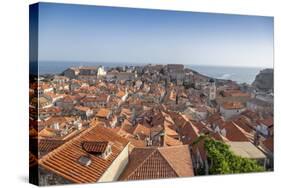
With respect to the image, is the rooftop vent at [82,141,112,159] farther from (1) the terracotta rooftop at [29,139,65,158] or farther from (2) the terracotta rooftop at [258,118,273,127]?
(2) the terracotta rooftop at [258,118,273,127]

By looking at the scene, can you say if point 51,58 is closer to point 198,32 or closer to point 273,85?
point 198,32

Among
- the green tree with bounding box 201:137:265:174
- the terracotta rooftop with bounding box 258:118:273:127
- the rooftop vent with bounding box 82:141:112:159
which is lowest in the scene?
the green tree with bounding box 201:137:265:174

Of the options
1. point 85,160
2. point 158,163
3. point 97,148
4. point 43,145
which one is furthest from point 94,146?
point 158,163

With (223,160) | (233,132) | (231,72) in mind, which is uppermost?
(231,72)

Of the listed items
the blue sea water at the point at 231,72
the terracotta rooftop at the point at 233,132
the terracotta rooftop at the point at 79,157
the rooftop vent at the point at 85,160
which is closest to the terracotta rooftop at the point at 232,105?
the terracotta rooftop at the point at 233,132

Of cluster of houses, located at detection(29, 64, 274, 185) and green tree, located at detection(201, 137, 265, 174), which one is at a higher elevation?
cluster of houses, located at detection(29, 64, 274, 185)

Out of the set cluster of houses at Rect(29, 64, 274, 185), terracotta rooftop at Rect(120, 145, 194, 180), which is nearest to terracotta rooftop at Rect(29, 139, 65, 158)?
cluster of houses at Rect(29, 64, 274, 185)

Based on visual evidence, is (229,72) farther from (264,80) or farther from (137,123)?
(137,123)

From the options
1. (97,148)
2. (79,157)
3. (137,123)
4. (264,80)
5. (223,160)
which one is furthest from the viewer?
(264,80)
